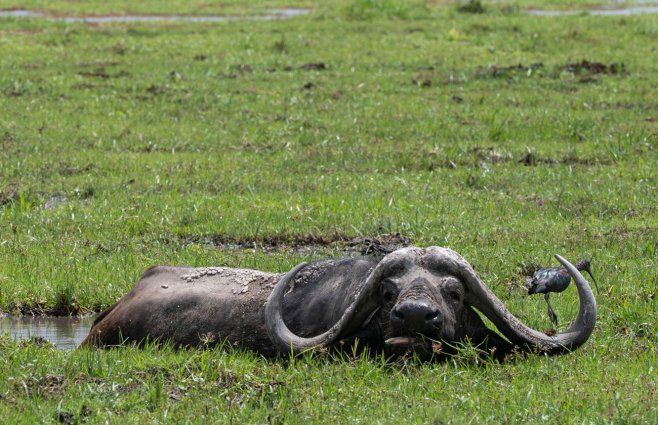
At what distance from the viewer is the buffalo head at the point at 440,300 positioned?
21.7 feet

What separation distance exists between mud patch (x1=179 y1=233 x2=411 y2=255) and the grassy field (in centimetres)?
3

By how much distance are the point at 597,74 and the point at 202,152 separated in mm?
7796

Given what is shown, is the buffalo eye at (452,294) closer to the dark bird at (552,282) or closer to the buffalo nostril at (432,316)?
the buffalo nostril at (432,316)

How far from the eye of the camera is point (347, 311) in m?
6.70

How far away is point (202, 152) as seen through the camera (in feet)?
47.5

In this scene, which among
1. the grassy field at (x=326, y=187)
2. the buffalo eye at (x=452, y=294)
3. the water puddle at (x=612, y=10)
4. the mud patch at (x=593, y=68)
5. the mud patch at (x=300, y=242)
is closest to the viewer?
the grassy field at (x=326, y=187)

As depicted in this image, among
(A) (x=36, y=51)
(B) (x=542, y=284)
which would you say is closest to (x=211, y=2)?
(A) (x=36, y=51)

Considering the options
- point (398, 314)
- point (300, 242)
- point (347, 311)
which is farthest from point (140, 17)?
point (398, 314)

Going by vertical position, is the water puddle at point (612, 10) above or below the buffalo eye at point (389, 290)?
below

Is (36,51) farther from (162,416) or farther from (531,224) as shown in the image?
(162,416)

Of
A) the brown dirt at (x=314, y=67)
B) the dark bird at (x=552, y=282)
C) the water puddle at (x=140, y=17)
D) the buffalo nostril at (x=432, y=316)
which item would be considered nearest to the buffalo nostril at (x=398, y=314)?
the buffalo nostril at (x=432, y=316)

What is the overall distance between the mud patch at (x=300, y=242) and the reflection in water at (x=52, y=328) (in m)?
1.92

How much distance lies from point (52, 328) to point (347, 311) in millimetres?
2692

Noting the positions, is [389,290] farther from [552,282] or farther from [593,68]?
[593,68]
